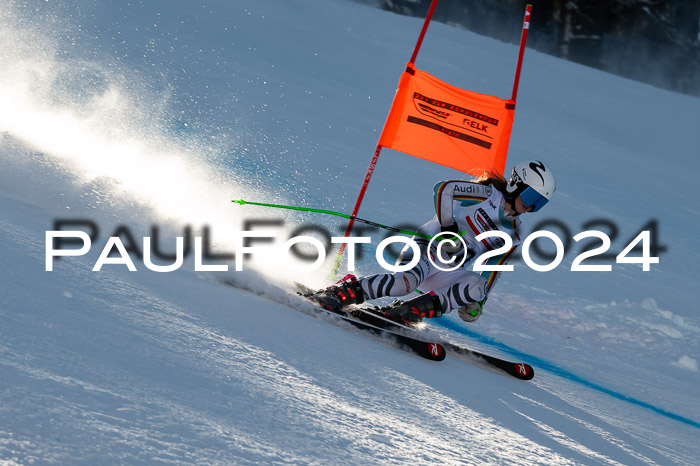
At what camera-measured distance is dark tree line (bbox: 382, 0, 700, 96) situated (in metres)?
27.7

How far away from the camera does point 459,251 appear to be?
5105 mm

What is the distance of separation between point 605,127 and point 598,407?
462 inches

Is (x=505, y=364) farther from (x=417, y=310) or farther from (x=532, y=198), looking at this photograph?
(x=532, y=198)

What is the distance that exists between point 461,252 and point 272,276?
1328 mm

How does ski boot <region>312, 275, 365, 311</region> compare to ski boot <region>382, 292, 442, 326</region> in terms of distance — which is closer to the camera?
ski boot <region>312, 275, 365, 311</region>

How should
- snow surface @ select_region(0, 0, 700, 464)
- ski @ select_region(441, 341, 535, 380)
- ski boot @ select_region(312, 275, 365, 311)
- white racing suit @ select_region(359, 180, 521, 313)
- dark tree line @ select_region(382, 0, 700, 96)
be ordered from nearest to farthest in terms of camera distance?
snow surface @ select_region(0, 0, 700, 464)
ski @ select_region(441, 341, 535, 380)
ski boot @ select_region(312, 275, 365, 311)
white racing suit @ select_region(359, 180, 521, 313)
dark tree line @ select_region(382, 0, 700, 96)

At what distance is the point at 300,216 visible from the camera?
7480 millimetres

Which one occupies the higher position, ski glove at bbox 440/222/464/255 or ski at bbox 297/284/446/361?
ski glove at bbox 440/222/464/255

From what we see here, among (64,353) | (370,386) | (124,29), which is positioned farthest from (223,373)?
(124,29)

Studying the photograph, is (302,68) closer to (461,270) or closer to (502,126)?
(502,126)

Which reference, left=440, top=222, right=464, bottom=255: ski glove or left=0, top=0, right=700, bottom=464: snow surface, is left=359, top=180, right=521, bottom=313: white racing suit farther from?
left=0, top=0, right=700, bottom=464: snow surface

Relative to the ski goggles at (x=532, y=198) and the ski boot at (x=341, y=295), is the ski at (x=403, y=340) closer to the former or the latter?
the ski boot at (x=341, y=295)

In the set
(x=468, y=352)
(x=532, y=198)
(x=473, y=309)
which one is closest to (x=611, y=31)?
(x=532, y=198)

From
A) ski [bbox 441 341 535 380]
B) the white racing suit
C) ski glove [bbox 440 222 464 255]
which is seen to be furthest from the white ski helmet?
ski [bbox 441 341 535 380]
